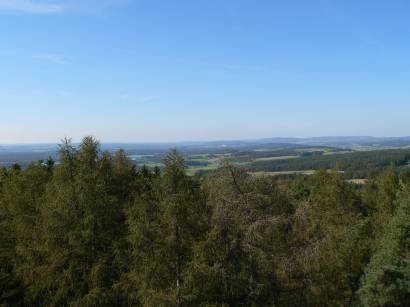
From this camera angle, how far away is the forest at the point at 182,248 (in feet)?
59.0

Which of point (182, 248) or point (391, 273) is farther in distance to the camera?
point (391, 273)

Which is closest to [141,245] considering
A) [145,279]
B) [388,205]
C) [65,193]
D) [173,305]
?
[145,279]

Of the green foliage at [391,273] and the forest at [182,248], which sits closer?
the forest at [182,248]

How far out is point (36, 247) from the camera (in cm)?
2072

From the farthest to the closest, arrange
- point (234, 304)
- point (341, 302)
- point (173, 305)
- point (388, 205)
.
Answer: point (388, 205) < point (341, 302) < point (234, 304) < point (173, 305)

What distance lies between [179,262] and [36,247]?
7701 mm

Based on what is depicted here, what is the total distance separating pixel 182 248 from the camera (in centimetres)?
1864

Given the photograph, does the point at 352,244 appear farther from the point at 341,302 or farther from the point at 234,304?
the point at 234,304

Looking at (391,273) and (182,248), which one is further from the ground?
(182,248)

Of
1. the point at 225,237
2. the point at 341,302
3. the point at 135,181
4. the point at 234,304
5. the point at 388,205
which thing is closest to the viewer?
the point at 225,237

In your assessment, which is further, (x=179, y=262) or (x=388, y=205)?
(x=388, y=205)

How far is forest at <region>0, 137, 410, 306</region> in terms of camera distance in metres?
18.0

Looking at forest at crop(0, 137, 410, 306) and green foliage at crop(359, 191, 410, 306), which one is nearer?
forest at crop(0, 137, 410, 306)

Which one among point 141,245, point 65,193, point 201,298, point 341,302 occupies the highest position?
point 65,193
